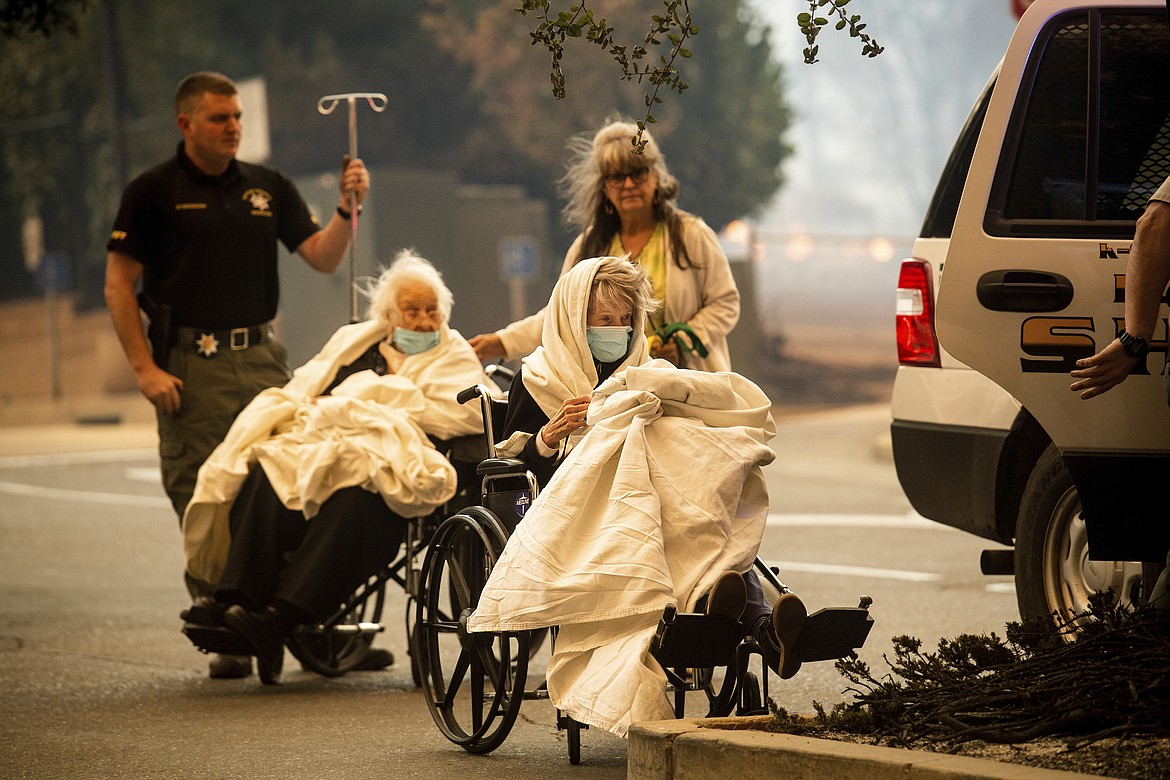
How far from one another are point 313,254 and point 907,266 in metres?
2.96

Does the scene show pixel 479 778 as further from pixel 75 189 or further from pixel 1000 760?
pixel 75 189

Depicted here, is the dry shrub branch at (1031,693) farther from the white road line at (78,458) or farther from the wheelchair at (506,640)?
the white road line at (78,458)

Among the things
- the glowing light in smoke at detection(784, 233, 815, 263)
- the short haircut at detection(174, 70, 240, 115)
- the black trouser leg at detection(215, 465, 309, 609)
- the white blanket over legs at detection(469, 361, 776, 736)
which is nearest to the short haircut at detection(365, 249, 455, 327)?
the black trouser leg at detection(215, 465, 309, 609)

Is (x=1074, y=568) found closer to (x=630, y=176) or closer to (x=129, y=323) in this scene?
(x=630, y=176)

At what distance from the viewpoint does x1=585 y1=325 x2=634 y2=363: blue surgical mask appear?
5.75 metres

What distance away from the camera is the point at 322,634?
738 cm

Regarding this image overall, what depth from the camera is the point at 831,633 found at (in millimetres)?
4949

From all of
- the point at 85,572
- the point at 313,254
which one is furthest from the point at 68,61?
the point at 313,254

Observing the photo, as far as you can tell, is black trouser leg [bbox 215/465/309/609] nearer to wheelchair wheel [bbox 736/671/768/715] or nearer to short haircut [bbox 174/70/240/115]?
short haircut [bbox 174/70/240/115]

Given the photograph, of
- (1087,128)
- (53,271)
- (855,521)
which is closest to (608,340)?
(1087,128)

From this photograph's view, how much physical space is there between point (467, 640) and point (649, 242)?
229cm

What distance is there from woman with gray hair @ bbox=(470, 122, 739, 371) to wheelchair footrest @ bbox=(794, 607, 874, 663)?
2.21 meters

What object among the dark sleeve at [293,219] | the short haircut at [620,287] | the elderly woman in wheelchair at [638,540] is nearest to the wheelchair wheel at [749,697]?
the elderly woman in wheelchair at [638,540]

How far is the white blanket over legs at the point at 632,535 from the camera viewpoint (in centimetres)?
494
